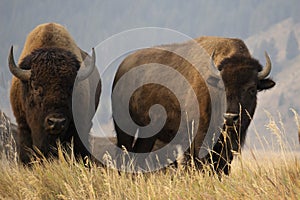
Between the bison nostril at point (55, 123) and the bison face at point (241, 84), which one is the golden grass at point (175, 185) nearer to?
the bison nostril at point (55, 123)

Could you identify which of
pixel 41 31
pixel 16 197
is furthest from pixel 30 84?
pixel 16 197

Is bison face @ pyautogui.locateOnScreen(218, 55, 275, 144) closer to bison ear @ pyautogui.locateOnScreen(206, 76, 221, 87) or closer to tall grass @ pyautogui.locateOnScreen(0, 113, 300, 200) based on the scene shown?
bison ear @ pyautogui.locateOnScreen(206, 76, 221, 87)

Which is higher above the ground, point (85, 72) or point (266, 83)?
point (85, 72)

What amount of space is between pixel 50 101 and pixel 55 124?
0.33 metres

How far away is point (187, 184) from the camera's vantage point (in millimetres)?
5281

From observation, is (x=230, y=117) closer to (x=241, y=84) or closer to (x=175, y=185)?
(x=241, y=84)

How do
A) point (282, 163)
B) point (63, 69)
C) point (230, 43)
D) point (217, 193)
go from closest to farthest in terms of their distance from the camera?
point (217, 193), point (282, 163), point (63, 69), point (230, 43)

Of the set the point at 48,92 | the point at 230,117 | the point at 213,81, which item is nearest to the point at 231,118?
the point at 230,117

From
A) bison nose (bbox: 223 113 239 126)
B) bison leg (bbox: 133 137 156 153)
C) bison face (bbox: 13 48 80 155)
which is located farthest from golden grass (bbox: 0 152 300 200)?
bison leg (bbox: 133 137 156 153)

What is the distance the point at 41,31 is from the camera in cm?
861

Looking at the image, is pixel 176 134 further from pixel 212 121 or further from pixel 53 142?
pixel 53 142

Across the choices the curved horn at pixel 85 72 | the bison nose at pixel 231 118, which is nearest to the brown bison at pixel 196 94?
the bison nose at pixel 231 118

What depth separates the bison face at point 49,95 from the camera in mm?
6887

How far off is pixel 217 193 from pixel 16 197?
222cm
